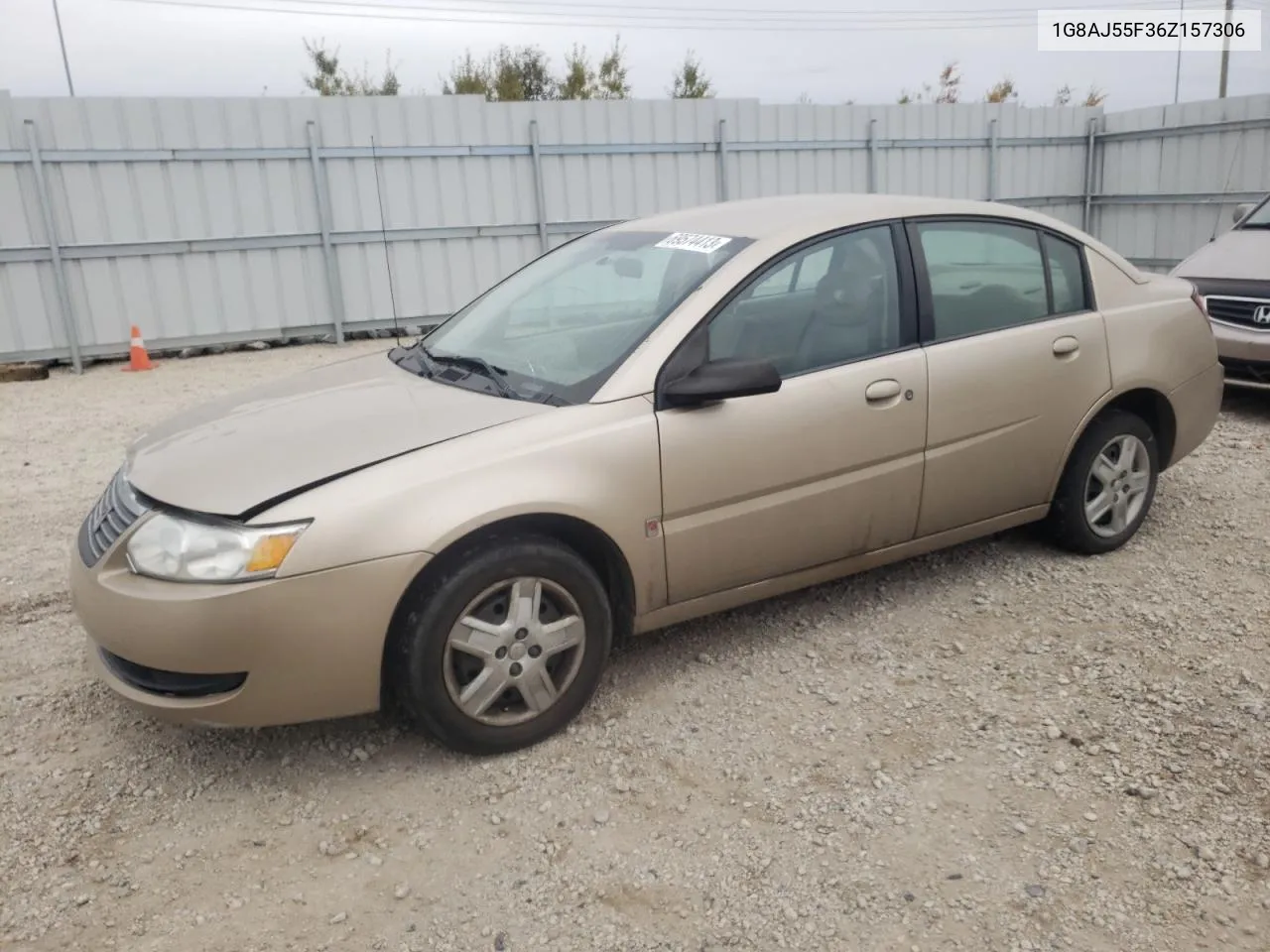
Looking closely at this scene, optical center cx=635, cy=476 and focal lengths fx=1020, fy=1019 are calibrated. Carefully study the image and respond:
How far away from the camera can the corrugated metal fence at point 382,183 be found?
10508 millimetres

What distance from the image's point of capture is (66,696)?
3.57 metres

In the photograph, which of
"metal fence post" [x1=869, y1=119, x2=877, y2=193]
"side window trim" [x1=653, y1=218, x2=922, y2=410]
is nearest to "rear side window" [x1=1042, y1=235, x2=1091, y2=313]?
"side window trim" [x1=653, y1=218, x2=922, y2=410]

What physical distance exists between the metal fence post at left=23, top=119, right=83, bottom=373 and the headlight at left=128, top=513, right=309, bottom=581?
29.7 ft

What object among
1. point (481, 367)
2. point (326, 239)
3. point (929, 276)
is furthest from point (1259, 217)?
point (326, 239)

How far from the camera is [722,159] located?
1309 centimetres

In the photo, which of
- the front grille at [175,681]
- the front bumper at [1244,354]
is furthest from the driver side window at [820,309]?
the front bumper at [1244,354]

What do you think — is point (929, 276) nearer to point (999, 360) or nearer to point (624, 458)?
point (999, 360)

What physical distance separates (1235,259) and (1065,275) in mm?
3992

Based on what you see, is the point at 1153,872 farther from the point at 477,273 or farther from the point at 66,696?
the point at 477,273

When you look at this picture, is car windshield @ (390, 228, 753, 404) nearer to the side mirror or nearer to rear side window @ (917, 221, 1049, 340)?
the side mirror

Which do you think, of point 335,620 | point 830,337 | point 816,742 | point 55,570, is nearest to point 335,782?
point 335,620

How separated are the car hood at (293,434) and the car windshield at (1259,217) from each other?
7013mm

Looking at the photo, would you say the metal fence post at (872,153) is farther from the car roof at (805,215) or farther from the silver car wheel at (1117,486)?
the silver car wheel at (1117,486)

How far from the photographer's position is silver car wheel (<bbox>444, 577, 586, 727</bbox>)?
298 centimetres
